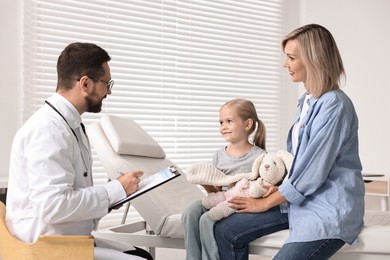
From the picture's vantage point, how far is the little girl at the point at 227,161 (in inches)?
92.3

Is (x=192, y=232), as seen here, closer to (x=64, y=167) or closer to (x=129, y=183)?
(x=129, y=183)

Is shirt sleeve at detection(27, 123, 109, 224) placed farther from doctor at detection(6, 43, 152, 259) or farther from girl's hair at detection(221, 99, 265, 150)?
girl's hair at detection(221, 99, 265, 150)

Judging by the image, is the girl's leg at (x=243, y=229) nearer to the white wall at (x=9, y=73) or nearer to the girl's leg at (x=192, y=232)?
the girl's leg at (x=192, y=232)

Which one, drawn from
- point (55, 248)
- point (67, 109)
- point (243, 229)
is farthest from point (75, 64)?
point (243, 229)

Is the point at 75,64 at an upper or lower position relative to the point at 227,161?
upper

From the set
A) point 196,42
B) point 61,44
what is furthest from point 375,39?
point 61,44

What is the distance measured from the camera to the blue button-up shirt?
2041mm

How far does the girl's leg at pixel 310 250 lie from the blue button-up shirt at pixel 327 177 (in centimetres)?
2

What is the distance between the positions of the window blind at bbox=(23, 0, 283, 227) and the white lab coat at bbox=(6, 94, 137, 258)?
2196mm

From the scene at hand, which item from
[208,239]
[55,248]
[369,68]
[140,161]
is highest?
[369,68]

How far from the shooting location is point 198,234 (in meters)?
2.40

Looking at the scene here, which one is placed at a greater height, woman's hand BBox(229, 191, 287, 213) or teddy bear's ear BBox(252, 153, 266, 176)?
teddy bear's ear BBox(252, 153, 266, 176)

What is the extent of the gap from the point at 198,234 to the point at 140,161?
2.20 ft

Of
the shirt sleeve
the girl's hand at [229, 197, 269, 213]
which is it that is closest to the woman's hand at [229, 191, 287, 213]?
the girl's hand at [229, 197, 269, 213]
